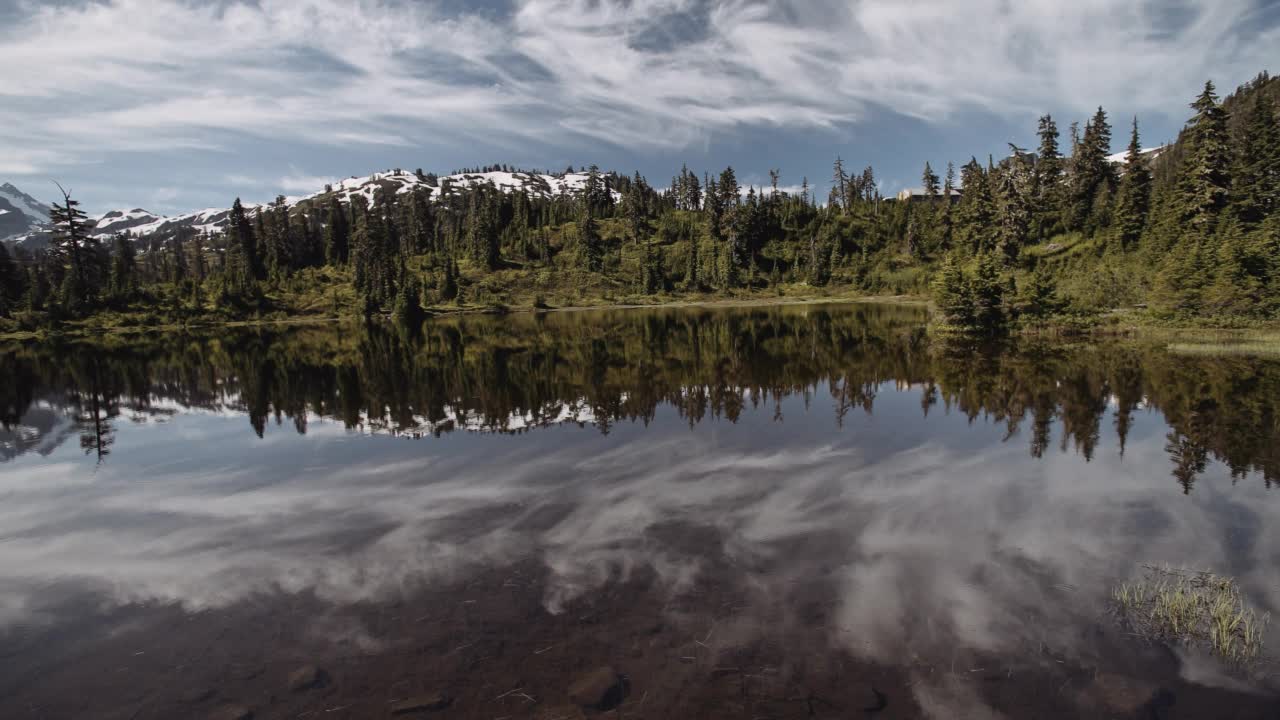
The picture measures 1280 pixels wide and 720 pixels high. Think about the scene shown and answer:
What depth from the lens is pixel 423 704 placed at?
7.39 meters

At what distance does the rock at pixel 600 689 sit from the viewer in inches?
287

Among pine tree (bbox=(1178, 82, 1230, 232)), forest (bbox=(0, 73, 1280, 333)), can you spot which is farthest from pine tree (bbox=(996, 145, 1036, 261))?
pine tree (bbox=(1178, 82, 1230, 232))

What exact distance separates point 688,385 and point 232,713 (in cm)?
2340

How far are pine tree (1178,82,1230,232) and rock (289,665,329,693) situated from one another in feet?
278

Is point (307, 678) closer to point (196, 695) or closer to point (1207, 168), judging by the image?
point (196, 695)

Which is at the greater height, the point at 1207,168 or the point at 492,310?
the point at 1207,168

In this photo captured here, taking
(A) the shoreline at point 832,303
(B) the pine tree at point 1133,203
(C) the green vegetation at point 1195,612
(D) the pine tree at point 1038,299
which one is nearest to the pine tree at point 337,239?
(A) the shoreline at point 832,303

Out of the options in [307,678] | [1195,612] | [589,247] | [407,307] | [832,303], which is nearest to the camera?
[307,678]

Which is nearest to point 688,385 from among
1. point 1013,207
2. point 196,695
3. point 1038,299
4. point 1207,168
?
point 196,695

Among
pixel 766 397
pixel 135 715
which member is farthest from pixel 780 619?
pixel 766 397

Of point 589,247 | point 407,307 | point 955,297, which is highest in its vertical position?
point 589,247

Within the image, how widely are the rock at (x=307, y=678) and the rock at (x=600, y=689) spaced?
3502mm

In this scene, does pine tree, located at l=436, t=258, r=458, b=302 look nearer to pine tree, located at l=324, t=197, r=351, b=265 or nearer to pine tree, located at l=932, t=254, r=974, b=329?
pine tree, located at l=324, t=197, r=351, b=265

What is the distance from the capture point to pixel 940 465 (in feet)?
53.2
